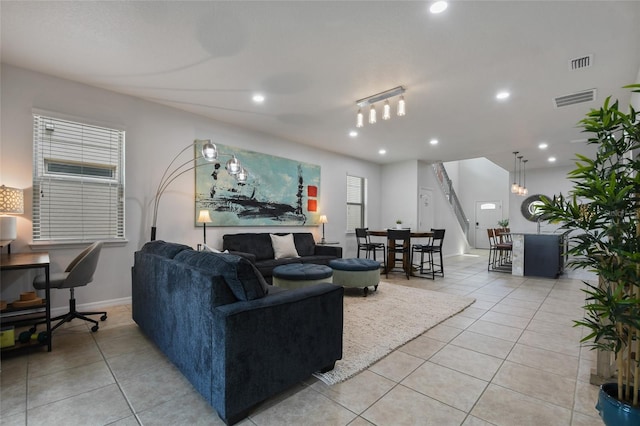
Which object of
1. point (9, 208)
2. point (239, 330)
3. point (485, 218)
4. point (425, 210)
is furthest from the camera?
point (485, 218)

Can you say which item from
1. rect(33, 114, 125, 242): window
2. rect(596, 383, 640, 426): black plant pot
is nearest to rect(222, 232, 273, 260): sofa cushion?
rect(33, 114, 125, 242): window

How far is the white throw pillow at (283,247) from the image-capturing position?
4980mm

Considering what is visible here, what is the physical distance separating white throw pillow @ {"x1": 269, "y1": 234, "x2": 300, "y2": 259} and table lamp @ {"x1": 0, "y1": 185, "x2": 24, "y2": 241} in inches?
124

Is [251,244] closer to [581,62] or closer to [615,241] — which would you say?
[615,241]

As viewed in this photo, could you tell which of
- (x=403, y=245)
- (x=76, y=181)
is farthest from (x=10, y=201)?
(x=403, y=245)

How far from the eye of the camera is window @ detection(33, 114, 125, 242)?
3.29 metres

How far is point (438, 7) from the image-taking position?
2.15 metres

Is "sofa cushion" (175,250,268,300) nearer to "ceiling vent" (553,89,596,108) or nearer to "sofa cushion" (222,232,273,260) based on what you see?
"sofa cushion" (222,232,273,260)

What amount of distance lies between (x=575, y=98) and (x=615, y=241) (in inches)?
132

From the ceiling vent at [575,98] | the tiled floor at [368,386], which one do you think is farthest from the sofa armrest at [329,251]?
the ceiling vent at [575,98]

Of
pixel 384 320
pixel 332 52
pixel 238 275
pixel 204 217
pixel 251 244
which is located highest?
pixel 332 52

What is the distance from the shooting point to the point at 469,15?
2248mm

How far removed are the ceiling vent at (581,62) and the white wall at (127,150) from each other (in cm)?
441

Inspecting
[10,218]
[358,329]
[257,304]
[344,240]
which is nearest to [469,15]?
[257,304]
